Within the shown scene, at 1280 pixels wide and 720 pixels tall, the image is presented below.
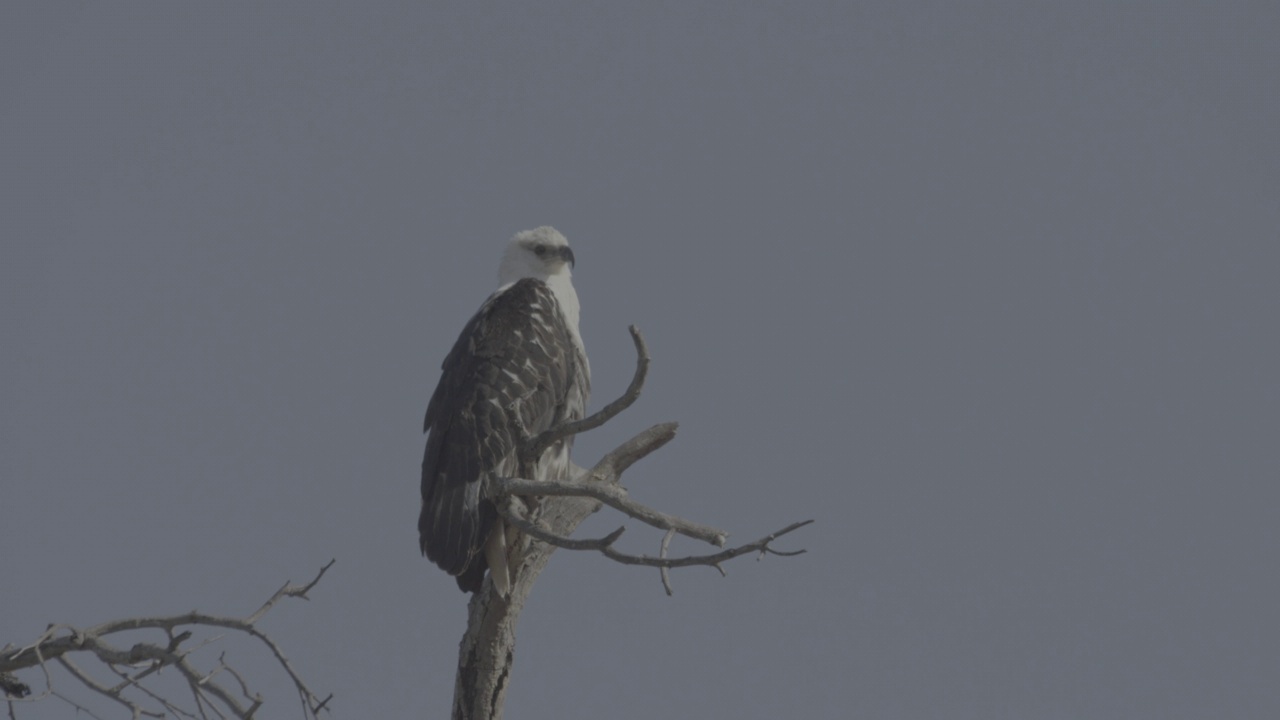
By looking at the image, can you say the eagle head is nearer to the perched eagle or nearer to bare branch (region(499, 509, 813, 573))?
the perched eagle

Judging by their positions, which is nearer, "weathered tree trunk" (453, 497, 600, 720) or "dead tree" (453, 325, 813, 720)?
"dead tree" (453, 325, 813, 720)

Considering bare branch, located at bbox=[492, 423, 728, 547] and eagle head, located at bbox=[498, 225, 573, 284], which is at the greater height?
eagle head, located at bbox=[498, 225, 573, 284]

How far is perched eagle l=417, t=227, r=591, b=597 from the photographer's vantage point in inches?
293

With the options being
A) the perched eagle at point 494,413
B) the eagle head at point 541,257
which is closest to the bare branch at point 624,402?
the perched eagle at point 494,413

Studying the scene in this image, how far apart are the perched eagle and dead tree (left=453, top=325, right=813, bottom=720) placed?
0.39 ft

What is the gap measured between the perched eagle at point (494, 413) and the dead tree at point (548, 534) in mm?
118

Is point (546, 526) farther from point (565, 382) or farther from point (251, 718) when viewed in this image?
point (251, 718)

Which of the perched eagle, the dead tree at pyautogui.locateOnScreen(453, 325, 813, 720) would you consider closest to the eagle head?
the perched eagle

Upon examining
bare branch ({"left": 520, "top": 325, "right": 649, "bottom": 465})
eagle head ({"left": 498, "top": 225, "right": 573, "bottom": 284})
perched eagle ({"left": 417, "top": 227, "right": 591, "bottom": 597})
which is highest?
eagle head ({"left": 498, "top": 225, "right": 573, "bottom": 284})

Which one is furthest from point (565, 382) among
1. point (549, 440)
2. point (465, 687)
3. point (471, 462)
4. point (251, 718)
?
point (251, 718)

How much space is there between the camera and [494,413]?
26.7 ft

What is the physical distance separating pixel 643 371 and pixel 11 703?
259 centimetres

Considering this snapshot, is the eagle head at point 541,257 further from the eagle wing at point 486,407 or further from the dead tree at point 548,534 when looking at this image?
the dead tree at point 548,534

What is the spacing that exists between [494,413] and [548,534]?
1.93 metres
